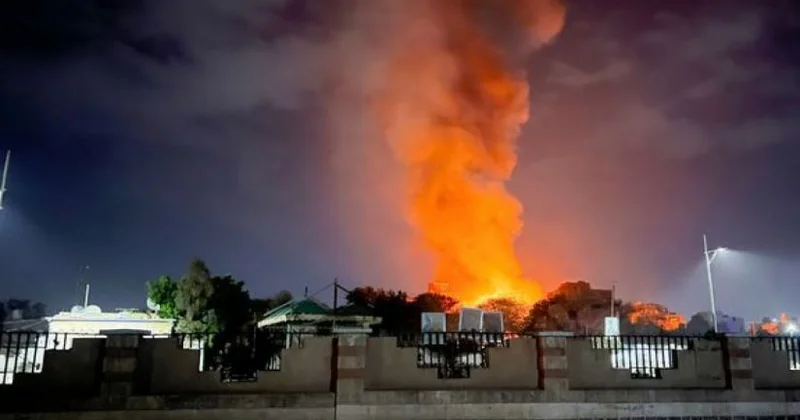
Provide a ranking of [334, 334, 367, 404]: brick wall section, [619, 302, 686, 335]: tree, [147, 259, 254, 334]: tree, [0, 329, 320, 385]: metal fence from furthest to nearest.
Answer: [619, 302, 686, 335]: tree < [147, 259, 254, 334]: tree < [0, 329, 320, 385]: metal fence < [334, 334, 367, 404]: brick wall section

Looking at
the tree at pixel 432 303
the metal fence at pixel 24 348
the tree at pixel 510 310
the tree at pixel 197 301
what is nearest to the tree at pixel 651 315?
the tree at pixel 510 310

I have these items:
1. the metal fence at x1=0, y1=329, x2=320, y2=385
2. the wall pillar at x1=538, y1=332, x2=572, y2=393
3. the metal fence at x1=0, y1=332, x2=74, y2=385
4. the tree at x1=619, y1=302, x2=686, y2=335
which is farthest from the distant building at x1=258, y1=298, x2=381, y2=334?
the tree at x1=619, y1=302, x2=686, y2=335

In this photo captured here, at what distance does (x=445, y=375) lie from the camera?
15602mm

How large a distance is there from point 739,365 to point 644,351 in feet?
8.36

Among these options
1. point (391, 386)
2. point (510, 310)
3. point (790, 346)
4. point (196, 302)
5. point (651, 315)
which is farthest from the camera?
point (651, 315)

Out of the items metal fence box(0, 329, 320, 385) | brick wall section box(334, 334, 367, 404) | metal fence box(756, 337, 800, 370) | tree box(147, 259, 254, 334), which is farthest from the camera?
tree box(147, 259, 254, 334)

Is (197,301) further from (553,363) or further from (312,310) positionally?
(553,363)

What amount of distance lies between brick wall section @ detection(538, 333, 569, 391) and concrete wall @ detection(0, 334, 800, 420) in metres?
0.03

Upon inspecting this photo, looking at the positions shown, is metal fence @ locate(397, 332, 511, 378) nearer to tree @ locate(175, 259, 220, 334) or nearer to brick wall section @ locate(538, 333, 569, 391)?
brick wall section @ locate(538, 333, 569, 391)

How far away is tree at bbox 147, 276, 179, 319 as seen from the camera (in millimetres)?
39594

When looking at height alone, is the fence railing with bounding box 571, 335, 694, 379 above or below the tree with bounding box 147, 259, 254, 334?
below

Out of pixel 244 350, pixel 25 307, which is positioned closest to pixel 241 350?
pixel 244 350

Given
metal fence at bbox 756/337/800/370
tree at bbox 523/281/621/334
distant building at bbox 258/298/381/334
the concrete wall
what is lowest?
the concrete wall

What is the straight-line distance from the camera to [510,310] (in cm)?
7181
